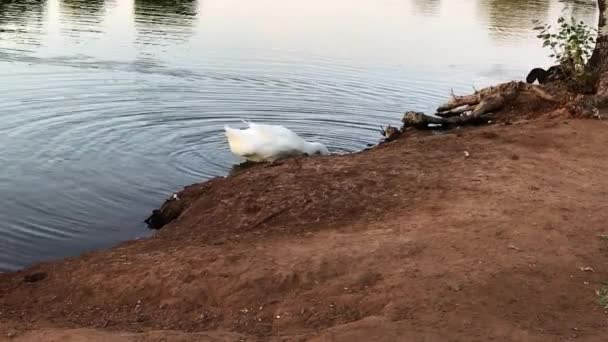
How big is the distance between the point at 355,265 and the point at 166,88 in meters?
10.5

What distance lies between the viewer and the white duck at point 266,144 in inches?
393

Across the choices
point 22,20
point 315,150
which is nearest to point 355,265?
point 315,150

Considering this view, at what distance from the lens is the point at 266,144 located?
10.0 m

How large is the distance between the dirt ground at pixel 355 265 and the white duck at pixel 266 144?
67.1 inches

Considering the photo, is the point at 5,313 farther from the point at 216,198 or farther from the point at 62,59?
the point at 62,59

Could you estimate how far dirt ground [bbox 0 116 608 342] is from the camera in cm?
470

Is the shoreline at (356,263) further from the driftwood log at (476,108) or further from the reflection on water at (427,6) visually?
the reflection on water at (427,6)

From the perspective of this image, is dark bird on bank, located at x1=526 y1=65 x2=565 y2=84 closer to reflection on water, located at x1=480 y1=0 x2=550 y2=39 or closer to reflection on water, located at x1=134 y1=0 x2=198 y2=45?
reflection on water, located at x1=134 y1=0 x2=198 y2=45

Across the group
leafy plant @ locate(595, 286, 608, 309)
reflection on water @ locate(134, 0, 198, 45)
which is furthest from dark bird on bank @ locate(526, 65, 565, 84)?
reflection on water @ locate(134, 0, 198, 45)

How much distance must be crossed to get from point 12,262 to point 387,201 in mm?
3446

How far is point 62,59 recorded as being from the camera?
1775 centimetres

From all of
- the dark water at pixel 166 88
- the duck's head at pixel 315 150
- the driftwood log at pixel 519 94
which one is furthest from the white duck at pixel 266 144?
the driftwood log at pixel 519 94

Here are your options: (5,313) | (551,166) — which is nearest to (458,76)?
(551,166)

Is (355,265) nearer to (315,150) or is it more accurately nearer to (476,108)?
(315,150)
